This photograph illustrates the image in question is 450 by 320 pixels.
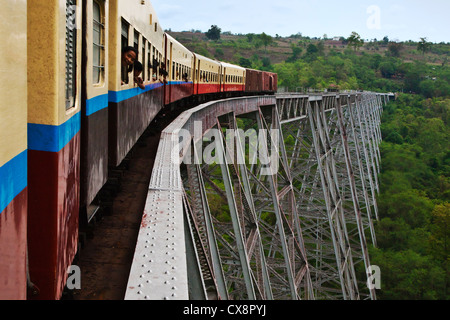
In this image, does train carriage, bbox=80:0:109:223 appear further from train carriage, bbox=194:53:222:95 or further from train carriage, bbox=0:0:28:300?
train carriage, bbox=194:53:222:95

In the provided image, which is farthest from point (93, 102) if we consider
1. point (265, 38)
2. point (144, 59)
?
point (265, 38)

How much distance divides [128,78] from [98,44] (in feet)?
5.06

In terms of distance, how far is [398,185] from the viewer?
141 ft

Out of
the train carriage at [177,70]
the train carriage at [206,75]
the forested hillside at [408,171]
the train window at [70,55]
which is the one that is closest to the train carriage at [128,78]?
the train window at [70,55]

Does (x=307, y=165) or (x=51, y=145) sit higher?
(x=51, y=145)

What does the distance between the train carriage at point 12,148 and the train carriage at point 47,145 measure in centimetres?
41

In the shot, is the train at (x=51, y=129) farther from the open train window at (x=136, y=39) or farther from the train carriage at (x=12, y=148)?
the open train window at (x=136, y=39)

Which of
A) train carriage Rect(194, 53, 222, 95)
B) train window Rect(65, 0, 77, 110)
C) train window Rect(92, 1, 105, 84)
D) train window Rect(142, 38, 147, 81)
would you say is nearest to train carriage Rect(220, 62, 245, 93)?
train carriage Rect(194, 53, 222, 95)

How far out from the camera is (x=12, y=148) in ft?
5.00

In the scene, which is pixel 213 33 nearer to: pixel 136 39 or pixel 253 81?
pixel 253 81

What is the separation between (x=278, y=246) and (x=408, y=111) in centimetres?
7207
